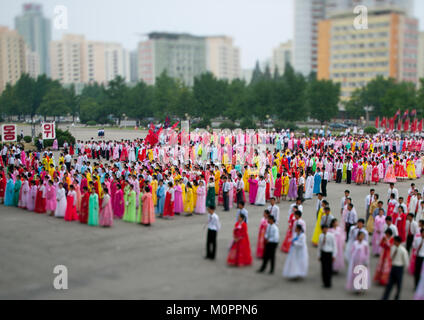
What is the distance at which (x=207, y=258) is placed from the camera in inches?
435

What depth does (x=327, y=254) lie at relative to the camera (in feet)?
30.8

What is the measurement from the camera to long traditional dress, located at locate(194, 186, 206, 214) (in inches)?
615

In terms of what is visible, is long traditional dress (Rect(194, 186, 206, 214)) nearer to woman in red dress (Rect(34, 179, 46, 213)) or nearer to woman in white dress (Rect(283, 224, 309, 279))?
woman in red dress (Rect(34, 179, 46, 213))

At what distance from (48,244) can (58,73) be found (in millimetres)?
164105

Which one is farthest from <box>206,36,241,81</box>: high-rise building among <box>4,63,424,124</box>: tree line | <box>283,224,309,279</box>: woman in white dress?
<box>283,224,309,279</box>: woman in white dress

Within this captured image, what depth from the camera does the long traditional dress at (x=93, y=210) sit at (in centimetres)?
1412

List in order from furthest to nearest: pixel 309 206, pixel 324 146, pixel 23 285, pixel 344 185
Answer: pixel 324 146
pixel 344 185
pixel 309 206
pixel 23 285

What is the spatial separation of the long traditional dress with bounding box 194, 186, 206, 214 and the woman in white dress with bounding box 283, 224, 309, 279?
6.24m

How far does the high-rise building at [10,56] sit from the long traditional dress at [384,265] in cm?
12219

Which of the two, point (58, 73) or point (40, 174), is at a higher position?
point (58, 73)

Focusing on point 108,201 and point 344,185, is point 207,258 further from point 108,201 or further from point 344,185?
point 344,185

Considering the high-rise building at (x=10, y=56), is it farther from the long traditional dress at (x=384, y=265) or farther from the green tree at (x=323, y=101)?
the long traditional dress at (x=384, y=265)

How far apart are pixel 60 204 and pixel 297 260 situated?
8.68m
